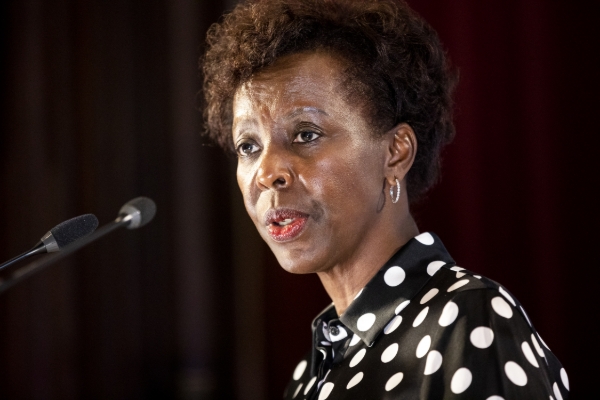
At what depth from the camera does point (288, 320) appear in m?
2.80

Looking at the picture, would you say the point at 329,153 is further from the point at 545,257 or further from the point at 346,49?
the point at 545,257

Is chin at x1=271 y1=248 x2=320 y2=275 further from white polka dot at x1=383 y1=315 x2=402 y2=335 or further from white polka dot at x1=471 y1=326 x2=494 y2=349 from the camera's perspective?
white polka dot at x1=471 y1=326 x2=494 y2=349

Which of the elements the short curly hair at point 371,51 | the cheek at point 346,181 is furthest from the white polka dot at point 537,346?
the short curly hair at point 371,51

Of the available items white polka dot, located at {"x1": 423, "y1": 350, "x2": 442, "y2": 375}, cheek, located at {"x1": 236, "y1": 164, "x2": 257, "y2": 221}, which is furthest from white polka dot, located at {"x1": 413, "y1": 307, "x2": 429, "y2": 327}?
cheek, located at {"x1": 236, "y1": 164, "x2": 257, "y2": 221}

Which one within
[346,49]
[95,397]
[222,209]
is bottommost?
[95,397]

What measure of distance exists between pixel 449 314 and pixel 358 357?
270 millimetres

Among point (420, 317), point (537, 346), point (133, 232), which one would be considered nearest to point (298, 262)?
point (420, 317)

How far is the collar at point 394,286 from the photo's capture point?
4.56 ft

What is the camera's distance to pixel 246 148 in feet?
5.14

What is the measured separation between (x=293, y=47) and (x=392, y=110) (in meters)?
0.25

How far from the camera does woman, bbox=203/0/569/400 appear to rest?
4.55 ft

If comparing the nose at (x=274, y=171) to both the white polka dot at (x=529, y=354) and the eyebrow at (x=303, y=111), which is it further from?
the white polka dot at (x=529, y=354)

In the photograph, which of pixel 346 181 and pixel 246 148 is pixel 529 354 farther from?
pixel 246 148

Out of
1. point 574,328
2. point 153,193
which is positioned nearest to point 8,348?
point 153,193
